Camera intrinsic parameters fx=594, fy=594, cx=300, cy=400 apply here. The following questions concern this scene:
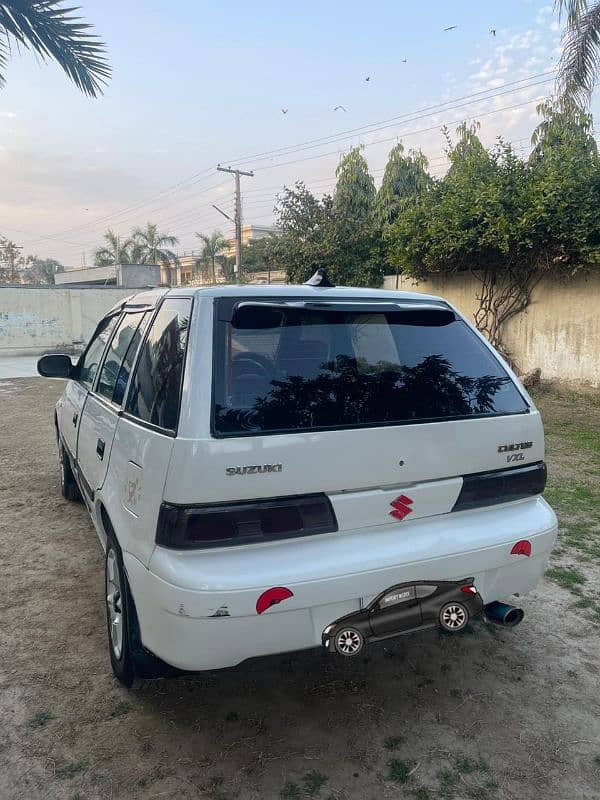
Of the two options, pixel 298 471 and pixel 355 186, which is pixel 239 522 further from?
pixel 355 186

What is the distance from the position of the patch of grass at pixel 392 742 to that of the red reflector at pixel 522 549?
88 centimetres

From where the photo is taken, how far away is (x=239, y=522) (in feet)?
6.88

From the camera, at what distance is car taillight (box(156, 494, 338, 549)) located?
6.77 feet

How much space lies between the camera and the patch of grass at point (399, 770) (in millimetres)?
2172

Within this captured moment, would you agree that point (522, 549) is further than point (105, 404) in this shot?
No

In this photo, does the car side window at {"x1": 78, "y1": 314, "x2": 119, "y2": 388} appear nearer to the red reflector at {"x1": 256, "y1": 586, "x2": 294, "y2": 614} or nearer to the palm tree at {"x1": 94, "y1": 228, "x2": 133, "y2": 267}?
the red reflector at {"x1": 256, "y1": 586, "x2": 294, "y2": 614}

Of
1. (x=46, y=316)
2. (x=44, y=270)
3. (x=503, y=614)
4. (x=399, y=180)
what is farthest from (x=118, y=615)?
(x=44, y=270)

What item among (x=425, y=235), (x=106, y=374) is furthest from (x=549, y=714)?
(x=425, y=235)

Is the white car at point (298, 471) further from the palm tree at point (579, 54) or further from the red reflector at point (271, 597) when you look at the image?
the palm tree at point (579, 54)

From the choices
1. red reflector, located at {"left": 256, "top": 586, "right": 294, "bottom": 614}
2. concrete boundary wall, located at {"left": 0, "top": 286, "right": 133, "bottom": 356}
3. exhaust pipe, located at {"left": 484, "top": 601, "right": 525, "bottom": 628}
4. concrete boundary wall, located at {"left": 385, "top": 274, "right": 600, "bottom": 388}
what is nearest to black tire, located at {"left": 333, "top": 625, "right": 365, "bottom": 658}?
red reflector, located at {"left": 256, "top": 586, "right": 294, "bottom": 614}

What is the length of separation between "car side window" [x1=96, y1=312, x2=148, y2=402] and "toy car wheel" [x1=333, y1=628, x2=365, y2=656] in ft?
5.01

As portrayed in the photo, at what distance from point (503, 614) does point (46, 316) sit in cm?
2048

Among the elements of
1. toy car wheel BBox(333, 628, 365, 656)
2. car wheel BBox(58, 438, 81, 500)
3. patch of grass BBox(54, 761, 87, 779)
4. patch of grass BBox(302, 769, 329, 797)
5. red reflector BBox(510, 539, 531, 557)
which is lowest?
patch of grass BBox(54, 761, 87, 779)

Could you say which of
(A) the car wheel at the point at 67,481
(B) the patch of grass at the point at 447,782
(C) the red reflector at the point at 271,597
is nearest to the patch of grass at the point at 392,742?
(B) the patch of grass at the point at 447,782
